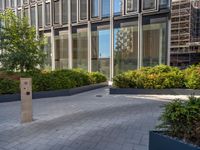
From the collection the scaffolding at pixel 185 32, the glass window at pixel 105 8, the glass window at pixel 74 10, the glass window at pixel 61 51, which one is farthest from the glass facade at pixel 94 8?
the scaffolding at pixel 185 32

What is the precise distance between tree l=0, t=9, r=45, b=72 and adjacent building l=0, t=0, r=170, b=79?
280 cm

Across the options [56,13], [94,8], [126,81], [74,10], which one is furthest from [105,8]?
[126,81]

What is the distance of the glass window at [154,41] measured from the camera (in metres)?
14.6

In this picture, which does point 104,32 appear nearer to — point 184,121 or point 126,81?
point 126,81

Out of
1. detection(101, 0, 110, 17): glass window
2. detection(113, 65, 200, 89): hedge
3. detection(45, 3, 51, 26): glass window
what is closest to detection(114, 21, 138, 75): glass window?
detection(101, 0, 110, 17): glass window

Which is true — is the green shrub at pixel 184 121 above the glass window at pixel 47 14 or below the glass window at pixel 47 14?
below

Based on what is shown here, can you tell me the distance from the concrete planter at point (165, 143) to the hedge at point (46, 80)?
805 centimetres

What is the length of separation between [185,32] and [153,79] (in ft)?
21.8

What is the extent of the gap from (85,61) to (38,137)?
1406 centimetres

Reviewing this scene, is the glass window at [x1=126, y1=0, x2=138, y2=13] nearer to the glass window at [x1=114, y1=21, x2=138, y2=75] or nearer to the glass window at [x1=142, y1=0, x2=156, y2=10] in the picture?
the glass window at [x1=142, y1=0, x2=156, y2=10]

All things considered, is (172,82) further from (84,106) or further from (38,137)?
(38,137)

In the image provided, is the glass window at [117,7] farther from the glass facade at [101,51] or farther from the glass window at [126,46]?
the glass facade at [101,51]

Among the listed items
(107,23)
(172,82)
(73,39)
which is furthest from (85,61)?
(172,82)

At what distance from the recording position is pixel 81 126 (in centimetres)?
578
